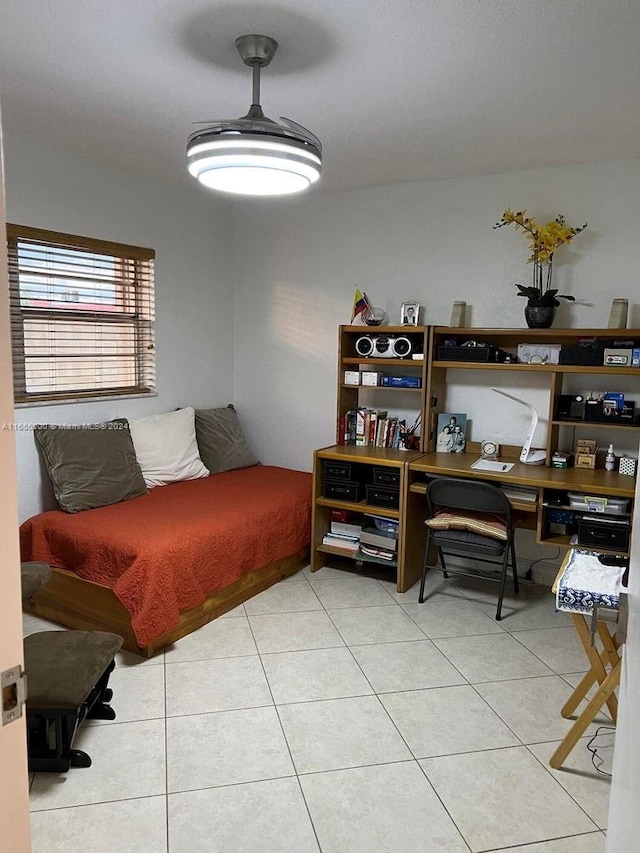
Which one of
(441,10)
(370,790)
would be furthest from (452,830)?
(441,10)

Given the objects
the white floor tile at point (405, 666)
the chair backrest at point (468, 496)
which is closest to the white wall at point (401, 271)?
the chair backrest at point (468, 496)

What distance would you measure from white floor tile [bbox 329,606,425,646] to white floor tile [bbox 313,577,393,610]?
0.07 meters

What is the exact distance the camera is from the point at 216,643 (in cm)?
308

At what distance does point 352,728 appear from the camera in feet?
8.02

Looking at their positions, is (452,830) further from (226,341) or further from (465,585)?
(226,341)

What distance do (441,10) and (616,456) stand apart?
2.52 metres

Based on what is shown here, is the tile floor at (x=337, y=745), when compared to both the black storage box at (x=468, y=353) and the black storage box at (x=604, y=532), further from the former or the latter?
the black storage box at (x=468, y=353)

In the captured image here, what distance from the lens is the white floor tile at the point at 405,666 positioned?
277 cm

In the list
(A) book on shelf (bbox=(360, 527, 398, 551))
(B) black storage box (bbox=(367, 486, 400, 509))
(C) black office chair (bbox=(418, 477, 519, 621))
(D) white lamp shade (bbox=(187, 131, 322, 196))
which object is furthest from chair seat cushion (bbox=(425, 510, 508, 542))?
(D) white lamp shade (bbox=(187, 131, 322, 196))

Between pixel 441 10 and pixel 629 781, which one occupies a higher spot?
pixel 441 10

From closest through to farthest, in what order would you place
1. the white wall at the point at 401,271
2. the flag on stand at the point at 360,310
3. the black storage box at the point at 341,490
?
1. the white wall at the point at 401,271
2. the black storage box at the point at 341,490
3. the flag on stand at the point at 360,310

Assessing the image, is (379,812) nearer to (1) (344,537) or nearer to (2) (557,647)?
(2) (557,647)

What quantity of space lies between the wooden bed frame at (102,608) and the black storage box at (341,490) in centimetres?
75

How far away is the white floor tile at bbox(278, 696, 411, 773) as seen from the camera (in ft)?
7.41
